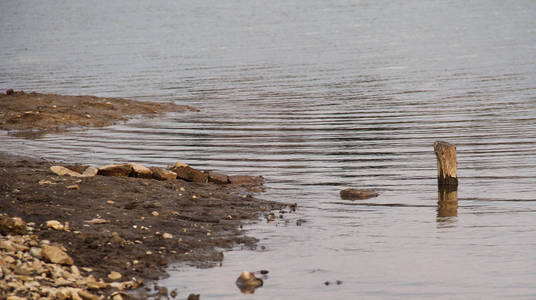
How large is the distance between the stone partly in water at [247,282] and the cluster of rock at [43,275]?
1263mm

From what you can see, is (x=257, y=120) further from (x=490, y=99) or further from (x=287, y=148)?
(x=490, y=99)

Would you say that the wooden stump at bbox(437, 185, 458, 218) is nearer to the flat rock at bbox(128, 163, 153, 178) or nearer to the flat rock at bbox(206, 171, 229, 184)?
the flat rock at bbox(206, 171, 229, 184)

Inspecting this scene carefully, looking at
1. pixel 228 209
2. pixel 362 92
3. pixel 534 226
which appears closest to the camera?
pixel 534 226

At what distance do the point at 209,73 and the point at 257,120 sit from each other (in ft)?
59.9

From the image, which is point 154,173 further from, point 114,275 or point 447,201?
point 447,201

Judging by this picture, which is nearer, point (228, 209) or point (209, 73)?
point (228, 209)

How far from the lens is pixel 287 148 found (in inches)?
800

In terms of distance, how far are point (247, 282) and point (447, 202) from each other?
5.51 m

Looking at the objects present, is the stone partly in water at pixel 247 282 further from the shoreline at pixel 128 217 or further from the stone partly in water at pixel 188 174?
the stone partly in water at pixel 188 174

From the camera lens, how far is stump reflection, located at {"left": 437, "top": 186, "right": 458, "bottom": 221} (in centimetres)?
1376

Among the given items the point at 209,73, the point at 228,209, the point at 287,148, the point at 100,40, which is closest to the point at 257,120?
the point at 287,148

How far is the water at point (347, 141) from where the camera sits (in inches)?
434

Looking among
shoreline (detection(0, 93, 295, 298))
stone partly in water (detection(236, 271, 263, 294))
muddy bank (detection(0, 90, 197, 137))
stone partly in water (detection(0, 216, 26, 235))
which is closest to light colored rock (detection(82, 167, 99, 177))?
shoreline (detection(0, 93, 295, 298))

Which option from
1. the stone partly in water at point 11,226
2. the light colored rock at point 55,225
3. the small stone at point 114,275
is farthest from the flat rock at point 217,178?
the small stone at point 114,275
